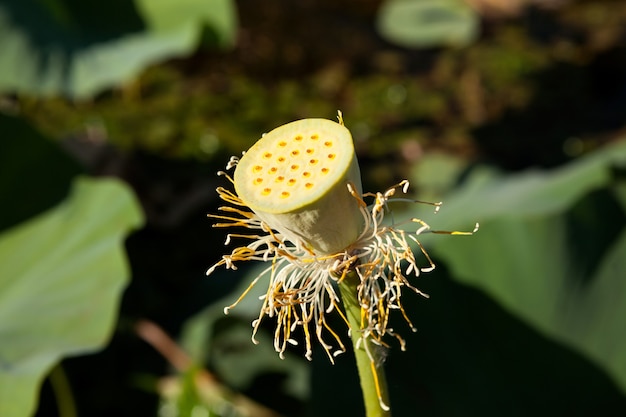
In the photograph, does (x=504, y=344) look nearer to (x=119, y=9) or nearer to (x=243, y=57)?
(x=119, y=9)

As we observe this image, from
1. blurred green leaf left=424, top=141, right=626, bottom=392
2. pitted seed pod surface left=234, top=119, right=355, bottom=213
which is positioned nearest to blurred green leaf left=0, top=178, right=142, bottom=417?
blurred green leaf left=424, top=141, right=626, bottom=392

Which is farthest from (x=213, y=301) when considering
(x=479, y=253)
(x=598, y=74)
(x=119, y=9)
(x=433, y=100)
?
(x=598, y=74)

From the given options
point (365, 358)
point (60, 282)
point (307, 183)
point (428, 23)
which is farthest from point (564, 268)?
point (428, 23)

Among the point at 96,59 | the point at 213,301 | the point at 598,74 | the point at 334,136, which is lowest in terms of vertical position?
the point at 598,74

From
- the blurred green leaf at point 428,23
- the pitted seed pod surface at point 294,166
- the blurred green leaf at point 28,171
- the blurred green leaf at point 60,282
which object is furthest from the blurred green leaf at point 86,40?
the pitted seed pod surface at point 294,166

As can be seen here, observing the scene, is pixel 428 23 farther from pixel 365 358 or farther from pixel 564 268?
pixel 365 358
